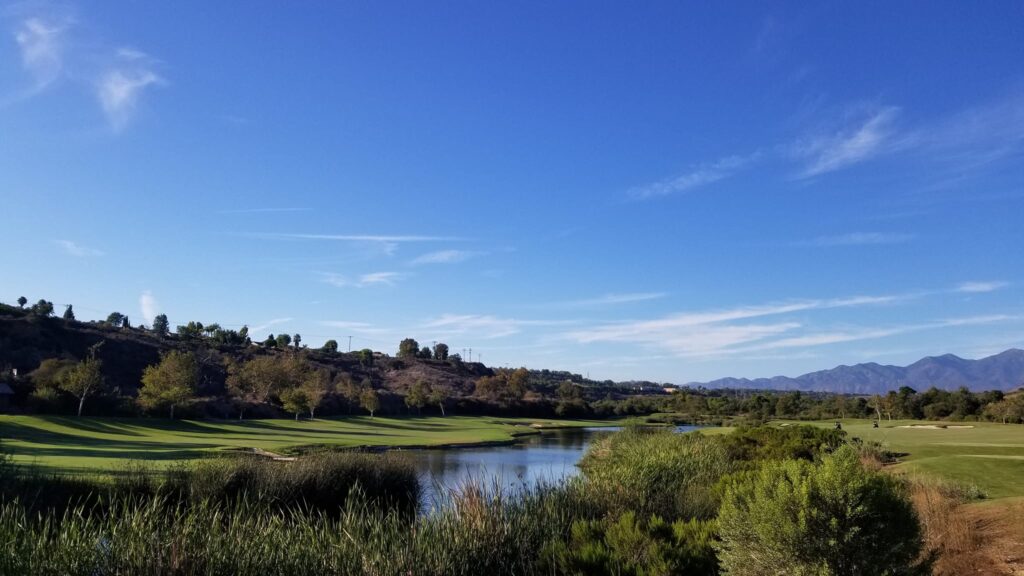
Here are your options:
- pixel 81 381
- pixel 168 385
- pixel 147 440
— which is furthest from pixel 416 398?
pixel 147 440

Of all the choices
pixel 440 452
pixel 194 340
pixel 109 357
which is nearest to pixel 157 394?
pixel 440 452

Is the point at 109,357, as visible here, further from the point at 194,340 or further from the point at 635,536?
the point at 635,536

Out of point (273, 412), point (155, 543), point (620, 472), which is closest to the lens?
point (155, 543)

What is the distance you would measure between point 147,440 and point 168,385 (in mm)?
20693

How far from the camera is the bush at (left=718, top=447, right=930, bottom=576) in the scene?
22.7 feet

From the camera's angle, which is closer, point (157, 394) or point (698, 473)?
point (698, 473)

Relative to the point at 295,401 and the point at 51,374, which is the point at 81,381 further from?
the point at 295,401

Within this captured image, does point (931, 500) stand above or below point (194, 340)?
below

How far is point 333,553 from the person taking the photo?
24.7ft

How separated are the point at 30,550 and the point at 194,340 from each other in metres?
112

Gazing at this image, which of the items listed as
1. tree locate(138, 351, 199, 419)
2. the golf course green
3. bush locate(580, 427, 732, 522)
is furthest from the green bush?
tree locate(138, 351, 199, 419)

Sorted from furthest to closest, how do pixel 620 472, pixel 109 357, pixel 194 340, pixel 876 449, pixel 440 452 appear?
pixel 194 340 → pixel 109 357 → pixel 440 452 → pixel 876 449 → pixel 620 472

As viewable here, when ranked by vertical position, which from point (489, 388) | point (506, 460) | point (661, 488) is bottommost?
point (506, 460)

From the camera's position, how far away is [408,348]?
160 meters
